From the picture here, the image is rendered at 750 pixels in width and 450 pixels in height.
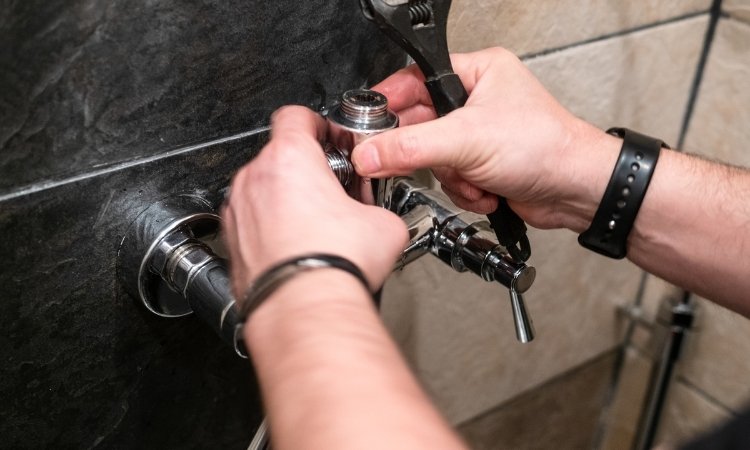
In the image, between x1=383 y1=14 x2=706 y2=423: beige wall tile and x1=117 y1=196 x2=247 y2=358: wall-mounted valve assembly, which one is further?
x1=383 y1=14 x2=706 y2=423: beige wall tile

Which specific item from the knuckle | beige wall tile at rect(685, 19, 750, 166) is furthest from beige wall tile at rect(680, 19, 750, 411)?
the knuckle

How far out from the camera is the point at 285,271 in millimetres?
387

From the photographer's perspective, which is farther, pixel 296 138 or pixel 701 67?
pixel 701 67

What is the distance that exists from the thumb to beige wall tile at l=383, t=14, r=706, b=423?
250 millimetres

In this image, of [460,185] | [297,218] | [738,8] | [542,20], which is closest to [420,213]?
[460,185]

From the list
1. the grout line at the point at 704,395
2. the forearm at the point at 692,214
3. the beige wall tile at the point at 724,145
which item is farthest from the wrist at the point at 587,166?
the grout line at the point at 704,395

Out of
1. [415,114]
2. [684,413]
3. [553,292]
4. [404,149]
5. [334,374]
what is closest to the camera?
[334,374]

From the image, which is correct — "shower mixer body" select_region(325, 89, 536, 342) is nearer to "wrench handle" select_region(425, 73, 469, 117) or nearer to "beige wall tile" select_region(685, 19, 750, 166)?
"wrench handle" select_region(425, 73, 469, 117)

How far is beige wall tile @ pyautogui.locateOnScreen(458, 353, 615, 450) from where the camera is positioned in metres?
0.93

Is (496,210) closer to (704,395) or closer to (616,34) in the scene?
(616,34)

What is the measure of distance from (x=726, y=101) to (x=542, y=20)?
11.5 inches

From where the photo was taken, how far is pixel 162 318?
531mm

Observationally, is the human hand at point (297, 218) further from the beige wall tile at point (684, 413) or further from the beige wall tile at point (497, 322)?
the beige wall tile at point (684, 413)

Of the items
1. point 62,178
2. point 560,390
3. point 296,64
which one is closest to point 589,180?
point 296,64
